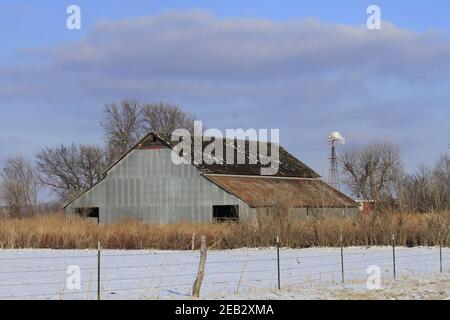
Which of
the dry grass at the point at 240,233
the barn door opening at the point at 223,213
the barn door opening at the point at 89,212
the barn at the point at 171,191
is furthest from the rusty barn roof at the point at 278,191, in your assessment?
the barn door opening at the point at 89,212

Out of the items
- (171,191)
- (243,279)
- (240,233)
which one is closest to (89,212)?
(171,191)

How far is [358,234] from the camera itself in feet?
148

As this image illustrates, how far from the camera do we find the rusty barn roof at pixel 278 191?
57000 millimetres

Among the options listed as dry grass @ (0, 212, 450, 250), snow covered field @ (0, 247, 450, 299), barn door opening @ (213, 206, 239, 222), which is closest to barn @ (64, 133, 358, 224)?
barn door opening @ (213, 206, 239, 222)

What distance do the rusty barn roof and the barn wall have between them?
1433mm

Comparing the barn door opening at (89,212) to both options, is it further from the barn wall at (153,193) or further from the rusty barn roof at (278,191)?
the rusty barn roof at (278,191)

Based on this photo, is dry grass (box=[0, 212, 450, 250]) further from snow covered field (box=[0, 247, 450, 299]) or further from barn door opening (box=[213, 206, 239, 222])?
snow covered field (box=[0, 247, 450, 299])

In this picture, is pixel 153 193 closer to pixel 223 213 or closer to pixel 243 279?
pixel 223 213

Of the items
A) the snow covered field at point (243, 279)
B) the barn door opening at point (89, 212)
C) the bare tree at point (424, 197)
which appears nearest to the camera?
the snow covered field at point (243, 279)

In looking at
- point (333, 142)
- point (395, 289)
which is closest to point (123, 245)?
point (395, 289)

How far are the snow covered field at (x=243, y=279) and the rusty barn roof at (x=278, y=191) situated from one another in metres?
18.1

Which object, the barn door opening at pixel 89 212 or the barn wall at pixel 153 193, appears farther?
the barn door opening at pixel 89 212
